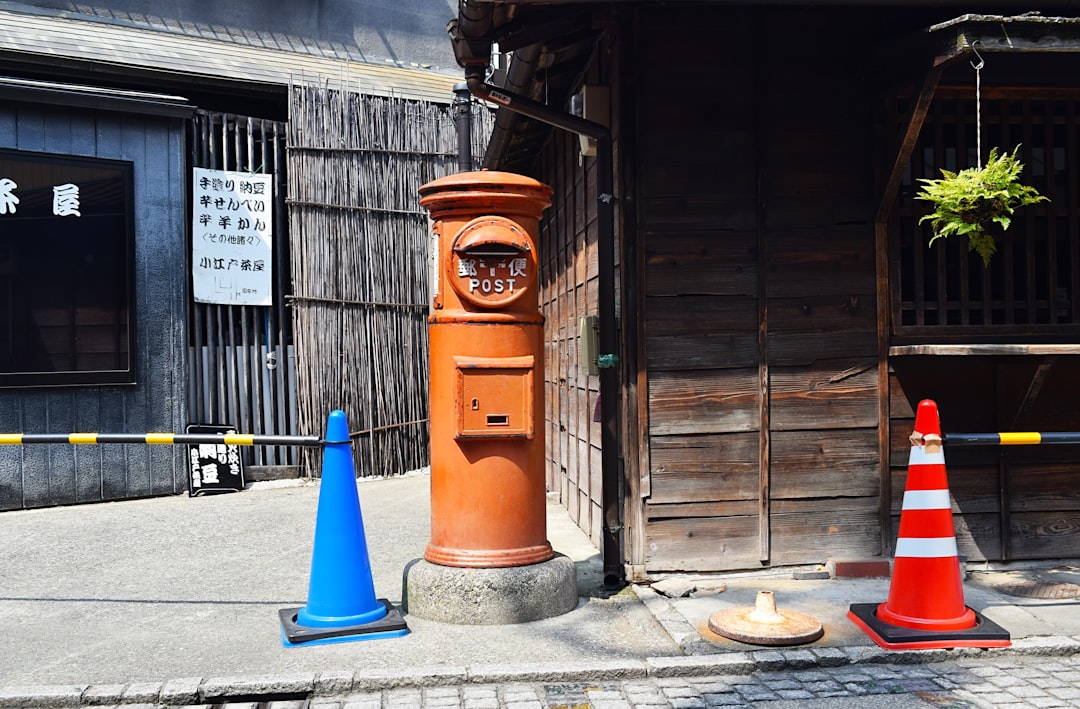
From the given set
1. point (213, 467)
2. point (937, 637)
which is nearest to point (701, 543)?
point (937, 637)

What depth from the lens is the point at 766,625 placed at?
16.3 ft

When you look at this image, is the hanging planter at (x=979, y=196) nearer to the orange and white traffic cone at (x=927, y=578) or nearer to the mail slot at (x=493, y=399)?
the orange and white traffic cone at (x=927, y=578)

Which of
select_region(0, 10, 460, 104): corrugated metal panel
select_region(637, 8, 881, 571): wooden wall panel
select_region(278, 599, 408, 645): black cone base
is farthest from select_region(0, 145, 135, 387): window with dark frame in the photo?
select_region(637, 8, 881, 571): wooden wall panel

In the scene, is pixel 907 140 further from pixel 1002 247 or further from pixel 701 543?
pixel 701 543

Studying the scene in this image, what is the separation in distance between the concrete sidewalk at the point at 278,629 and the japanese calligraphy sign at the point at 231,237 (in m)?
3.79

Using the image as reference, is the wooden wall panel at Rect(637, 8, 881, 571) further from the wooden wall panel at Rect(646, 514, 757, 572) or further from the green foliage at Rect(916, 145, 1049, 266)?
the green foliage at Rect(916, 145, 1049, 266)

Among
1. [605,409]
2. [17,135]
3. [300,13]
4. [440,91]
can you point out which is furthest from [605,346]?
[300,13]

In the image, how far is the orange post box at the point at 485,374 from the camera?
536 centimetres

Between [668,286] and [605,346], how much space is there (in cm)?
54

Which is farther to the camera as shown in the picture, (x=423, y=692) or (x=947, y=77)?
(x=947, y=77)

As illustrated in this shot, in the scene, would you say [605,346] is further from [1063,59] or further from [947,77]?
[1063,59]

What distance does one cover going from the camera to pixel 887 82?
5.98 m

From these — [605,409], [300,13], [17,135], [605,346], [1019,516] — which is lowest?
[1019,516]

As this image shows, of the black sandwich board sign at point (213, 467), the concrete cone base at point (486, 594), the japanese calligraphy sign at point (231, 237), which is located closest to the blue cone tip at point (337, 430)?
the concrete cone base at point (486, 594)
